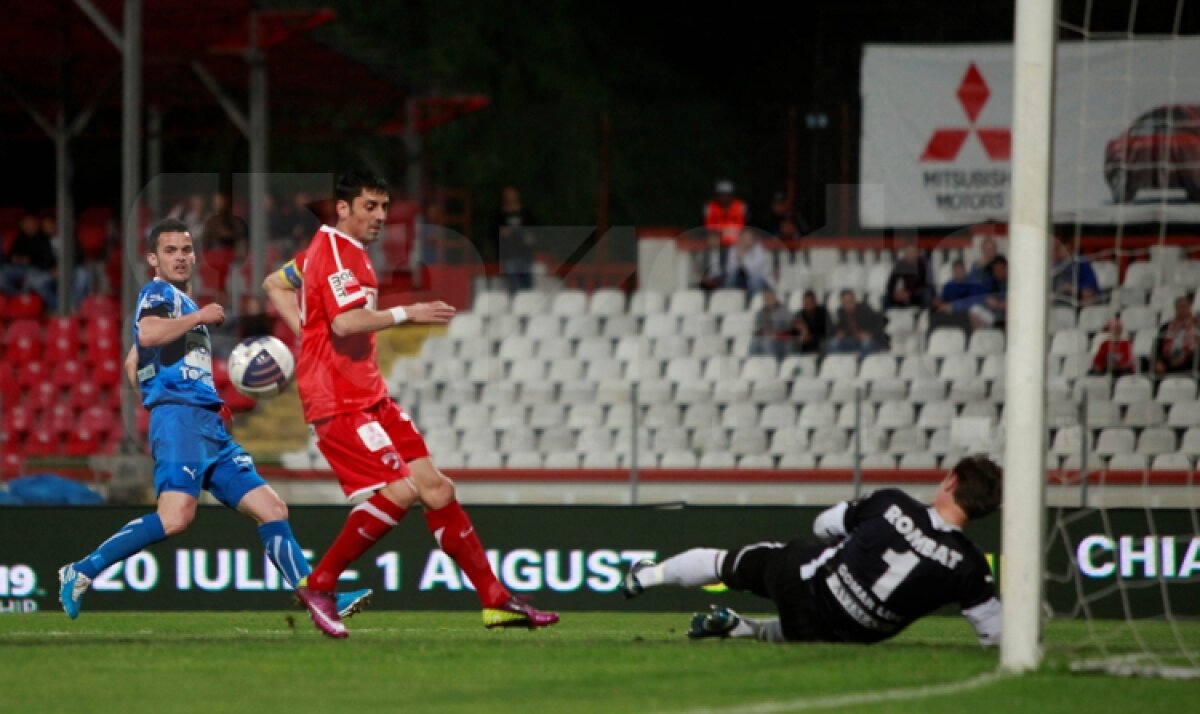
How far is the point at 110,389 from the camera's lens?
19.2 m

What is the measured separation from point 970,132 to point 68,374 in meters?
10.6

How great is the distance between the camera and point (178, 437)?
333 inches

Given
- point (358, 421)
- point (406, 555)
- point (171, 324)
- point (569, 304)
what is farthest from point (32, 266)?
point (358, 421)

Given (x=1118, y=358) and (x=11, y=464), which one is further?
(x=11, y=464)

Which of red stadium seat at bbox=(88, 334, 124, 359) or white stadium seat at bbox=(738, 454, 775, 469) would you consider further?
red stadium seat at bbox=(88, 334, 124, 359)

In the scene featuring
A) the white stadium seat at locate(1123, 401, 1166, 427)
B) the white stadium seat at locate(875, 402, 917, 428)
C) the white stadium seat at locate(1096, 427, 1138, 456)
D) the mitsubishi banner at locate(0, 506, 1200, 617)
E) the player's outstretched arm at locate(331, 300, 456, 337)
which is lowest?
the mitsubishi banner at locate(0, 506, 1200, 617)

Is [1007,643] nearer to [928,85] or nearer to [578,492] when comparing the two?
[578,492]

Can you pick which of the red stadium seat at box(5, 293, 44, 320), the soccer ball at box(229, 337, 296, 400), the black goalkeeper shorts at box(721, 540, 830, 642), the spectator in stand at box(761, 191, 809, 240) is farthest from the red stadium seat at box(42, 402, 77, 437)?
the black goalkeeper shorts at box(721, 540, 830, 642)

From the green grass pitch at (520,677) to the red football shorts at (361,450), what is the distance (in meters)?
0.70

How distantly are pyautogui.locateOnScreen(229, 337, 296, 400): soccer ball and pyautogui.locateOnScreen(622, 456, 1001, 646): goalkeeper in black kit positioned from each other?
10.2 ft

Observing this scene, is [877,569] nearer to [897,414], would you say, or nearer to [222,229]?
[897,414]

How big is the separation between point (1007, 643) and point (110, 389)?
45.9 feet

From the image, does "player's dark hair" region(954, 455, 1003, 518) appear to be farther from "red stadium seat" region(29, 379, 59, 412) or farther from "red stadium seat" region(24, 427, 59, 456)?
"red stadium seat" region(29, 379, 59, 412)

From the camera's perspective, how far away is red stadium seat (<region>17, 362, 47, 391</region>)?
19.4 metres
